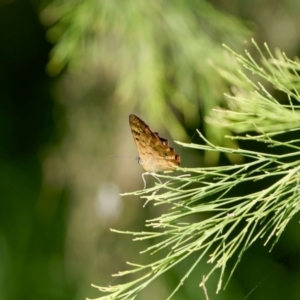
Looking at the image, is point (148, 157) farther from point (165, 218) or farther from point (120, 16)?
point (120, 16)

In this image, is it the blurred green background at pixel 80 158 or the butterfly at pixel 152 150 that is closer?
the butterfly at pixel 152 150

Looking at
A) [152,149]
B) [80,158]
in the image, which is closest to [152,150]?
[152,149]

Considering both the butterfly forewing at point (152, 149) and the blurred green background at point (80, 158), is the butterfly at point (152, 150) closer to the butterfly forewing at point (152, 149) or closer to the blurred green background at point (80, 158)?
the butterfly forewing at point (152, 149)

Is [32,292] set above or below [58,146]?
below

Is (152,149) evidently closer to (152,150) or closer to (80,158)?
(152,150)

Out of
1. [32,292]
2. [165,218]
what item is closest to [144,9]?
[165,218]

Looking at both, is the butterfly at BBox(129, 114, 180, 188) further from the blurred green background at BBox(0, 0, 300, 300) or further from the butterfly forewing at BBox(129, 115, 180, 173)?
the blurred green background at BBox(0, 0, 300, 300)

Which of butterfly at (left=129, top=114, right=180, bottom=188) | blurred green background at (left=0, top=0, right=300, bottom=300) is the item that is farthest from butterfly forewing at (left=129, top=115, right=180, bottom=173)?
blurred green background at (left=0, top=0, right=300, bottom=300)

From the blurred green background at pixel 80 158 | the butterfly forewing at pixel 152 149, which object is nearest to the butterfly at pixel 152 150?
the butterfly forewing at pixel 152 149
